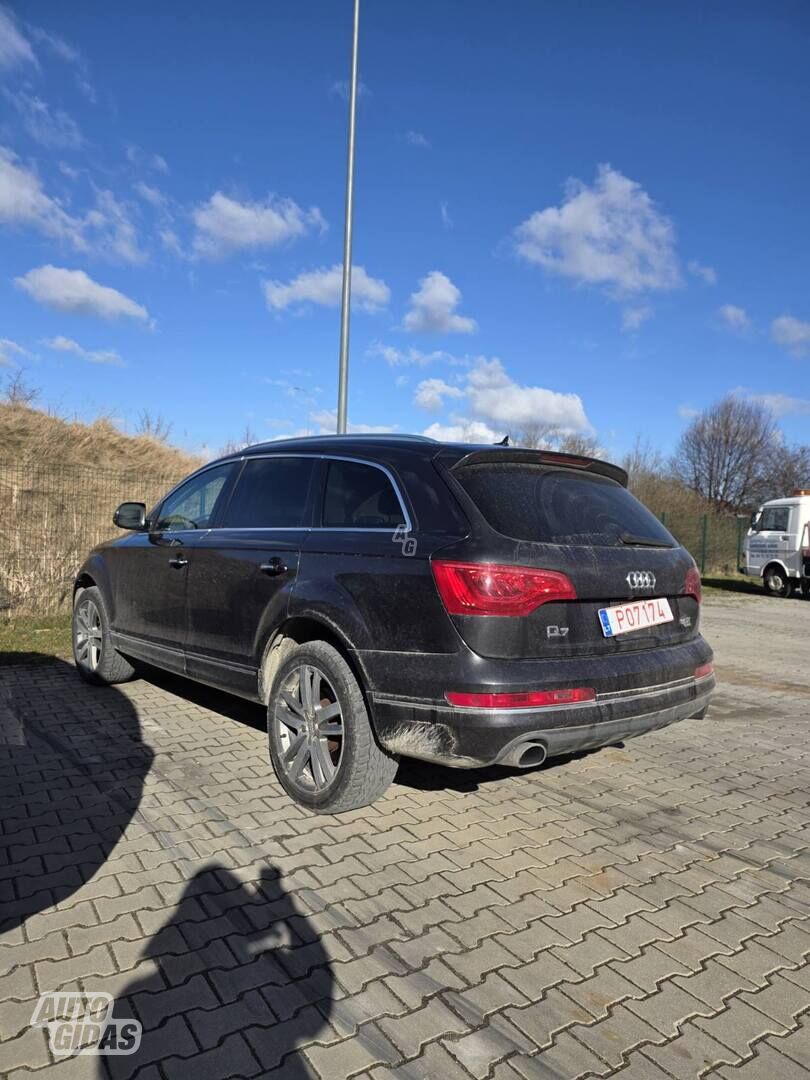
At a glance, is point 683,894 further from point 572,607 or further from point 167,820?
point 167,820

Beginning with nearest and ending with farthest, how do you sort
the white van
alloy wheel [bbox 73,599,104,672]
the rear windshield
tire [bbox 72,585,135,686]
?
1. the rear windshield
2. tire [bbox 72,585,135,686]
3. alloy wheel [bbox 73,599,104,672]
4. the white van

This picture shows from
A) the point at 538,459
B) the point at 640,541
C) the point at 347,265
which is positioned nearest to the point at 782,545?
the point at 347,265

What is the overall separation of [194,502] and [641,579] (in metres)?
3.08

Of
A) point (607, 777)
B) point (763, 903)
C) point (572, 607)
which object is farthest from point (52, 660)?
point (763, 903)

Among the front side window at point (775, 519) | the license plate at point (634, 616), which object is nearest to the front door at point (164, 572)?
the license plate at point (634, 616)

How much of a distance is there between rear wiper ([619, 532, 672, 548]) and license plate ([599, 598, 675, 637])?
0.27 m

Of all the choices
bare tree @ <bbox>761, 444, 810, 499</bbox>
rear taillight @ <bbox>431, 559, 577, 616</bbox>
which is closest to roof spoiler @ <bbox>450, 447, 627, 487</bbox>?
rear taillight @ <bbox>431, 559, 577, 616</bbox>

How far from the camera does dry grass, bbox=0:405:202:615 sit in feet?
32.8

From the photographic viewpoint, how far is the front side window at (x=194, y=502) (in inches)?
194

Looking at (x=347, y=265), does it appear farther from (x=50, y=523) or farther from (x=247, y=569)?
(x=247, y=569)

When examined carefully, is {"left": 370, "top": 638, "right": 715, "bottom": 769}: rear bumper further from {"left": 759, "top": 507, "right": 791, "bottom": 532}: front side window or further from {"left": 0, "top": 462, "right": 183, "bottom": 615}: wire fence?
{"left": 759, "top": 507, "right": 791, "bottom": 532}: front side window

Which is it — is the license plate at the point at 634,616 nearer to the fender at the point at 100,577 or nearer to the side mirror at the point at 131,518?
the side mirror at the point at 131,518

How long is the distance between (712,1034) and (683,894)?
2.83ft

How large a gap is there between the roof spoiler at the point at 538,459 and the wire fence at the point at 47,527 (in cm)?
846
